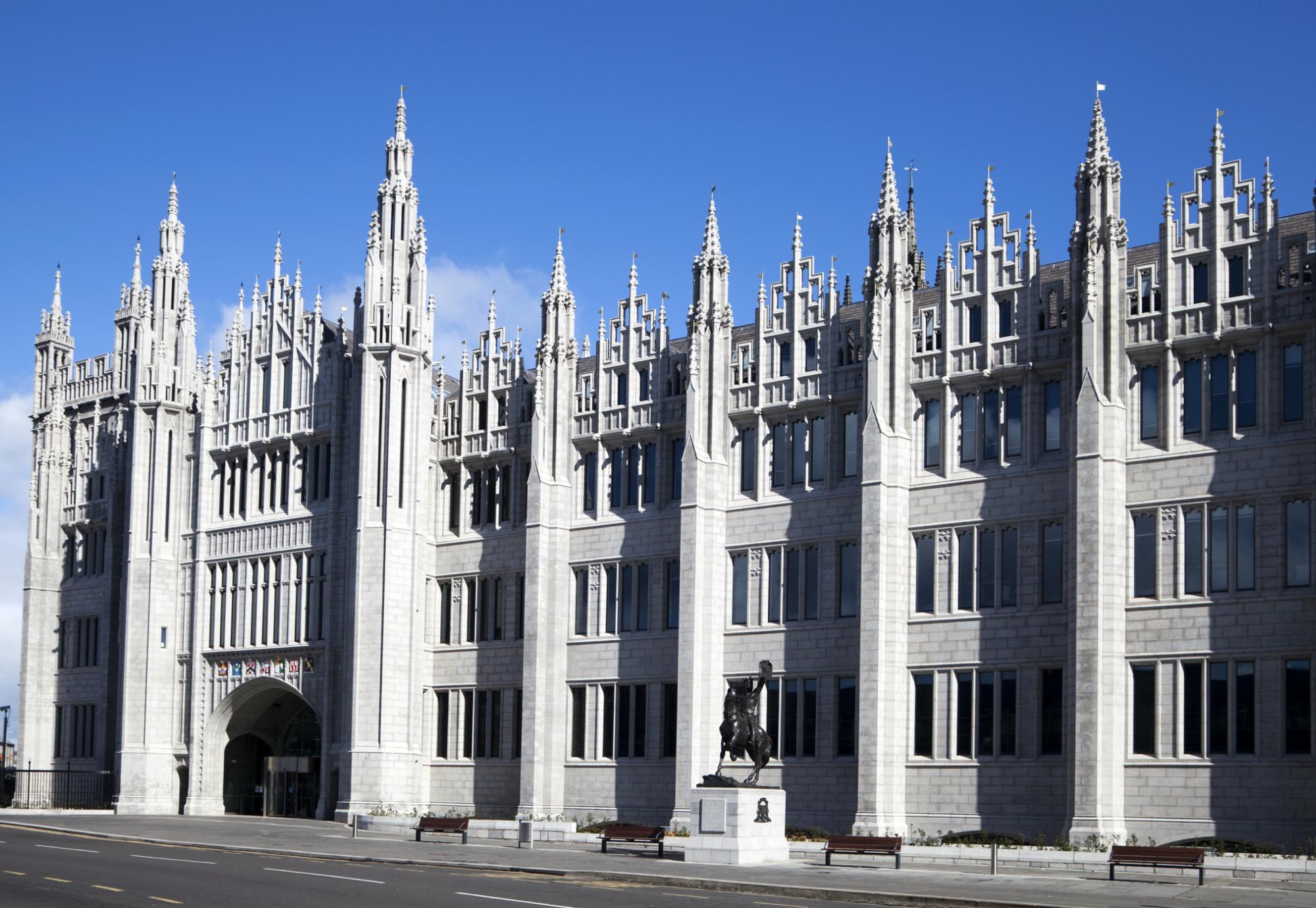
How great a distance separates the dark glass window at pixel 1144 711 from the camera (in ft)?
138

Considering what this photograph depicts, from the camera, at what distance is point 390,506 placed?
5759 centimetres

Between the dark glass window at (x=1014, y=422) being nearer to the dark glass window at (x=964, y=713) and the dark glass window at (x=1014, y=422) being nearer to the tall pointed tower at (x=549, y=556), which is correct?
the dark glass window at (x=964, y=713)

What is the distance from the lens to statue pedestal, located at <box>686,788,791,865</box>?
37.0 metres

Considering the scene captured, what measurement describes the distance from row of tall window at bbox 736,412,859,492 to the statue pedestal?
13.9 metres

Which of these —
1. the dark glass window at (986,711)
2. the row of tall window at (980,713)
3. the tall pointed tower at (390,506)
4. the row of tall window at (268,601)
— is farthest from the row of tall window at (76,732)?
the dark glass window at (986,711)

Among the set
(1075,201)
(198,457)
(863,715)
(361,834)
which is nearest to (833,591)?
(863,715)

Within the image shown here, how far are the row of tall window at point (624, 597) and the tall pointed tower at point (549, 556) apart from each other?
29.4 inches

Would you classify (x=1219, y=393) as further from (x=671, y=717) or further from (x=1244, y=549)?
(x=671, y=717)

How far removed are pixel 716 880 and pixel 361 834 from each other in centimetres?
2187

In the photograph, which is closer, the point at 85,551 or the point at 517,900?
the point at 517,900

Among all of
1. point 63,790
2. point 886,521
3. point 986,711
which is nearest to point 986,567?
point 886,521

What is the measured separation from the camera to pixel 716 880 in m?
31.7

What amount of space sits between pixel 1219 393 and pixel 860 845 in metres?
15.2

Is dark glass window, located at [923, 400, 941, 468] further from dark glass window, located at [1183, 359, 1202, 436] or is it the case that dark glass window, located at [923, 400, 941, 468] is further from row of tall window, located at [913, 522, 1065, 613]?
dark glass window, located at [1183, 359, 1202, 436]
